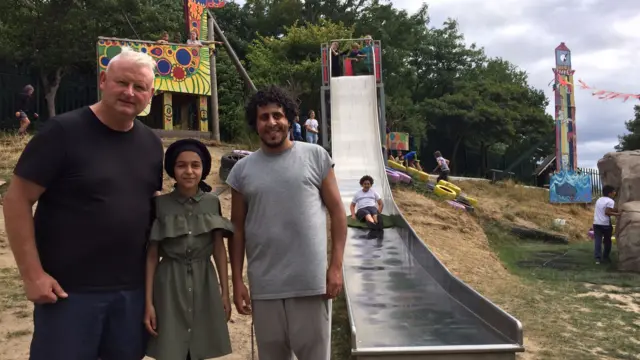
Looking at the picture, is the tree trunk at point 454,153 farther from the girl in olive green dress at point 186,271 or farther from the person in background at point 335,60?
the girl in olive green dress at point 186,271

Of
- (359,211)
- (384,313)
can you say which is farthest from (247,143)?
(384,313)

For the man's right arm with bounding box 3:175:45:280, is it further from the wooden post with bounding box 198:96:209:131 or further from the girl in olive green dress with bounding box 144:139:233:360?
the wooden post with bounding box 198:96:209:131

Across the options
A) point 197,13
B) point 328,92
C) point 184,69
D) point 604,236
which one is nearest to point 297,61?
point 328,92

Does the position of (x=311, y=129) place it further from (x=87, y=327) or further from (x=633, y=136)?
(x=633, y=136)

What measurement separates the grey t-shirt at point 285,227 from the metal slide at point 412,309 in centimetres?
110

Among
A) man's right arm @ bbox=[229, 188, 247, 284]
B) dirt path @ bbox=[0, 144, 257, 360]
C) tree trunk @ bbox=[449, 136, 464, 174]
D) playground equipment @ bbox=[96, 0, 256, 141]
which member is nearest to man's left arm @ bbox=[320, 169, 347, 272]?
man's right arm @ bbox=[229, 188, 247, 284]

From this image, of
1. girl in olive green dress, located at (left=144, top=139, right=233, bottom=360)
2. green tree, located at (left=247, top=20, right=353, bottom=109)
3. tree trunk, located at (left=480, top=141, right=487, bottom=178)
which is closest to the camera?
girl in olive green dress, located at (left=144, top=139, right=233, bottom=360)

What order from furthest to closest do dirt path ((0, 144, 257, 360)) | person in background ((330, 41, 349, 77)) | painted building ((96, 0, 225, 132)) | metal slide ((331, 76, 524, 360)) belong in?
A: person in background ((330, 41, 349, 77))
painted building ((96, 0, 225, 132))
dirt path ((0, 144, 257, 360))
metal slide ((331, 76, 524, 360))

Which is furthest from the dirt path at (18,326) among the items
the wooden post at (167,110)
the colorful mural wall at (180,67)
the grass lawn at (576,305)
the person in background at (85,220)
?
the wooden post at (167,110)

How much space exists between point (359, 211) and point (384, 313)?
3.51m

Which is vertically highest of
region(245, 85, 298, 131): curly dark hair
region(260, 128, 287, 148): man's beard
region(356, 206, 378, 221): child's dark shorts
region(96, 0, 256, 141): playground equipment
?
region(96, 0, 256, 141): playground equipment

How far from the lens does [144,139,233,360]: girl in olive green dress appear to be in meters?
2.09

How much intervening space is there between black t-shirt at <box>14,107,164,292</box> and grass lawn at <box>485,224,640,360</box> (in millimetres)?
3093

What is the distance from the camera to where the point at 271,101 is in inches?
87.0
